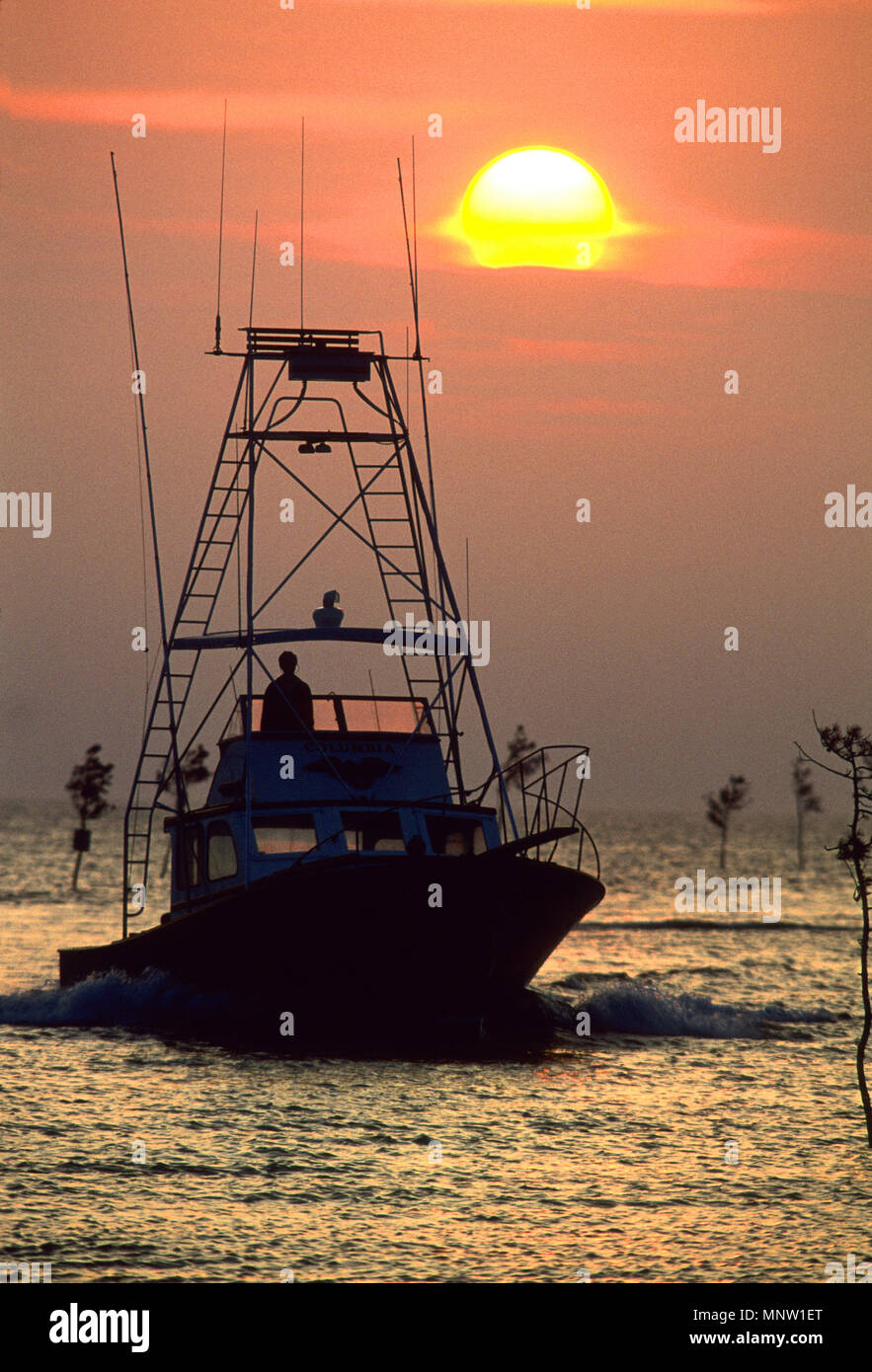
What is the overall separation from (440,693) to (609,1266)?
15.0 metres

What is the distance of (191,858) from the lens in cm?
2739

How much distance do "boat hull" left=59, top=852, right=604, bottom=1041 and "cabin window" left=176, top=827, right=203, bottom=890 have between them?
102 inches

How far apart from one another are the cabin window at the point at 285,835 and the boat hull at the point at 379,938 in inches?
→ 40.0

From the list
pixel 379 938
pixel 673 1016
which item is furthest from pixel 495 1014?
pixel 673 1016

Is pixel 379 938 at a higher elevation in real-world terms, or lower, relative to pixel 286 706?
lower

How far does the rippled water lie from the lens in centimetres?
1359

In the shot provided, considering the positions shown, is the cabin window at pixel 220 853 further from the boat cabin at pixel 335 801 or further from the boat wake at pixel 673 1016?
the boat wake at pixel 673 1016

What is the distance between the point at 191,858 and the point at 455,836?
4.87 metres

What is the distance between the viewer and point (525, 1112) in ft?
65.0

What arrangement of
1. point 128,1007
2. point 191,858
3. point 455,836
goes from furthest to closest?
point 191,858
point 128,1007
point 455,836

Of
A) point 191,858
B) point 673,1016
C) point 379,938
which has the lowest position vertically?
point 673,1016

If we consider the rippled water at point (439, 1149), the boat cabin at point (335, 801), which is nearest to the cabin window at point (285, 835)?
the boat cabin at point (335, 801)

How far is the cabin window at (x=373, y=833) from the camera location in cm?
2473

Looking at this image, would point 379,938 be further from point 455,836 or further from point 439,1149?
point 439,1149
